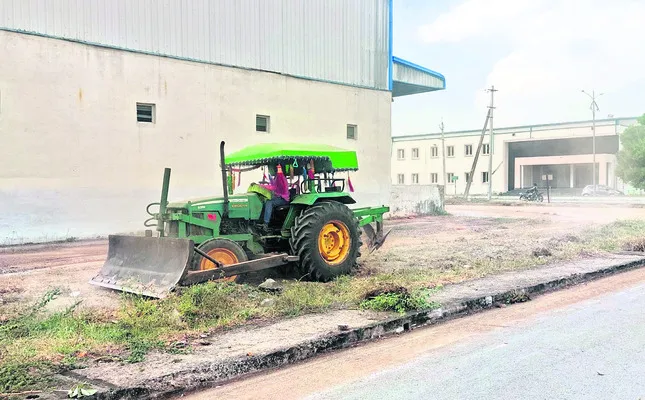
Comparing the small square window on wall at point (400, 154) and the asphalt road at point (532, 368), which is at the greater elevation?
the small square window on wall at point (400, 154)

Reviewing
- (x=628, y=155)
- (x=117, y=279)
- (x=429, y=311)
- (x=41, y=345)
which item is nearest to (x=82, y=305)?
(x=117, y=279)

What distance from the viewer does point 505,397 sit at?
14.9 feet

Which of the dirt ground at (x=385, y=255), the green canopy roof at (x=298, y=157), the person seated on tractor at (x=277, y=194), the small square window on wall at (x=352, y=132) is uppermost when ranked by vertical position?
the small square window on wall at (x=352, y=132)

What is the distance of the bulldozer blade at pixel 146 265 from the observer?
7500 millimetres

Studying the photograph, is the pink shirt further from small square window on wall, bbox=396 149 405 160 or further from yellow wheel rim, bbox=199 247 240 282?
small square window on wall, bbox=396 149 405 160

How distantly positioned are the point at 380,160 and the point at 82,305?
1780 cm

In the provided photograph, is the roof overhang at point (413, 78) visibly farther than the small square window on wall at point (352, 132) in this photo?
Yes

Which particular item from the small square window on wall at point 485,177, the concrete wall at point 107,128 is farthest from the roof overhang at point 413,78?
the small square window on wall at point 485,177

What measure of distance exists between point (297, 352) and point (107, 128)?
12.6 meters

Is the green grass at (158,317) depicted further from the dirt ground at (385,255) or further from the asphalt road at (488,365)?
the asphalt road at (488,365)

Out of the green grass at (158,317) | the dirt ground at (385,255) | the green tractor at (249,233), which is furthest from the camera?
the dirt ground at (385,255)

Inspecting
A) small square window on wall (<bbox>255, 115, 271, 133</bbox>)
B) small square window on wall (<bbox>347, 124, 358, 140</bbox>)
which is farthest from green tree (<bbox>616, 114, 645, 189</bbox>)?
small square window on wall (<bbox>255, 115, 271, 133</bbox>)

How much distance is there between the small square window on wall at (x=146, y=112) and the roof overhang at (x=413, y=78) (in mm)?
11088

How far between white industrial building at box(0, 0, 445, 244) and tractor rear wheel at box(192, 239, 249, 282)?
9.19 metres
